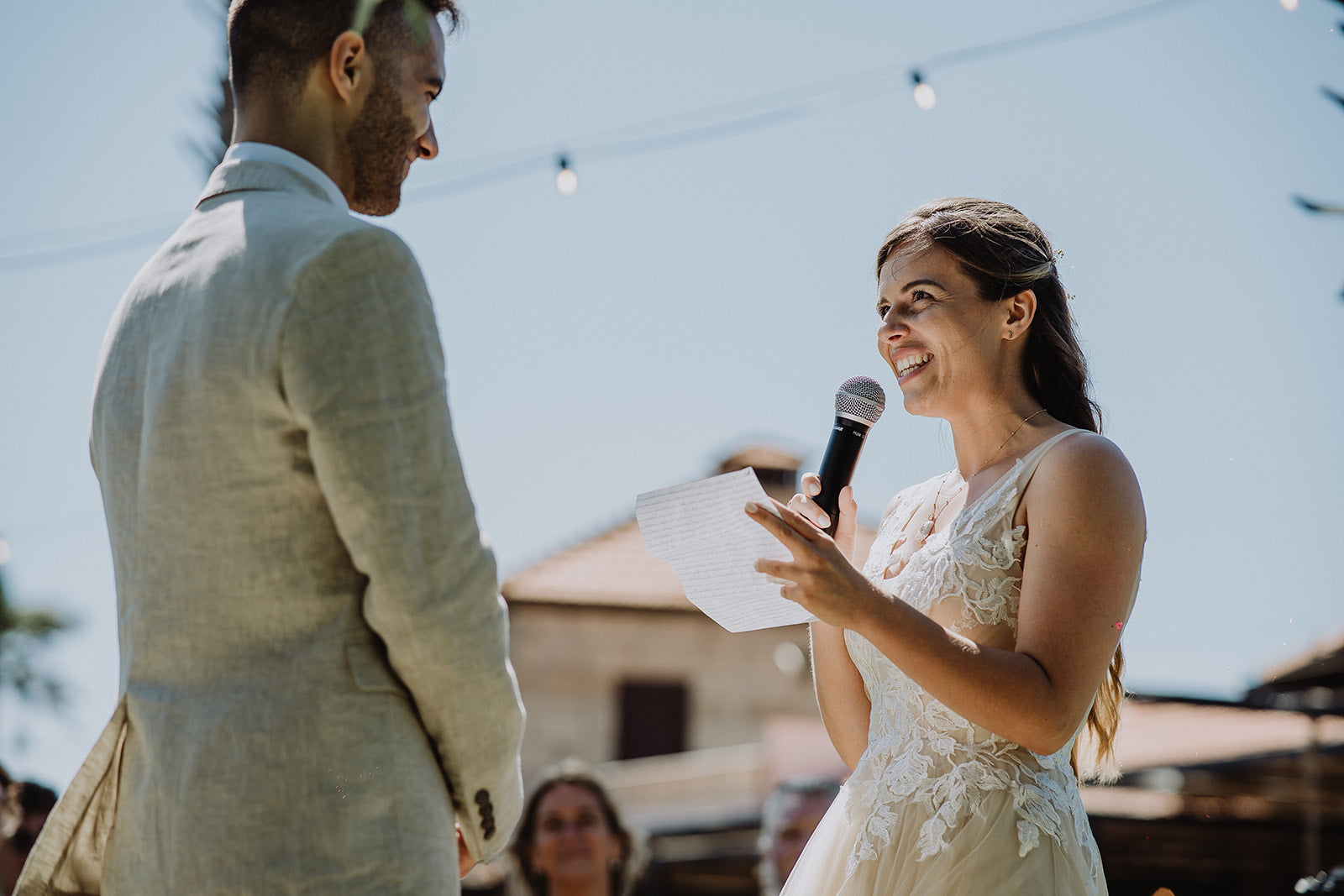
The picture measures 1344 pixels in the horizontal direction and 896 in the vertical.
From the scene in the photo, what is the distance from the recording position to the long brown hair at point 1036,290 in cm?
244

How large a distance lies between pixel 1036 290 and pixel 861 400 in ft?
1.43

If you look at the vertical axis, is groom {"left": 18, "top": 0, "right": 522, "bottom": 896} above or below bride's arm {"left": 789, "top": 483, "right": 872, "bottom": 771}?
above

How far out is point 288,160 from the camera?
6.07ft

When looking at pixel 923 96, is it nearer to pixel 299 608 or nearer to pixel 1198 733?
pixel 299 608

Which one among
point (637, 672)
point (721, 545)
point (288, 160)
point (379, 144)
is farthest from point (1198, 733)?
point (288, 160)

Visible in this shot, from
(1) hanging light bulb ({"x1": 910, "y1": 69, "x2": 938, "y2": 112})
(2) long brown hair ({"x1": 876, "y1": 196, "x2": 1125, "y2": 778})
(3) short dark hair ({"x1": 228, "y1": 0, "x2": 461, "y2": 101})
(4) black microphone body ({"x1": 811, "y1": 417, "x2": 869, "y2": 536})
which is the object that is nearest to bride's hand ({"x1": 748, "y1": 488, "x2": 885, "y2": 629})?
(4) black microphone body ({"x1": 811, "y1": 417, "x2": 869, "y2": 536})

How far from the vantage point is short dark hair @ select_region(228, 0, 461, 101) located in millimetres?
1880

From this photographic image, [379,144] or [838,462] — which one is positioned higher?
[379,144]

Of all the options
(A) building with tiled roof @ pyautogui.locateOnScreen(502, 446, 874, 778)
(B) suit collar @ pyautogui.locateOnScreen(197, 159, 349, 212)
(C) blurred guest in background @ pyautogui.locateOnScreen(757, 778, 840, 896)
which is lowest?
(A) building with tiled roof @ pyautogui.locateOnScreen(502, 446, 874, 778)

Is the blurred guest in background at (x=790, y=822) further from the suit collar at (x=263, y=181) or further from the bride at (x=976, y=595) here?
the suit collar at (x=263, y=181)

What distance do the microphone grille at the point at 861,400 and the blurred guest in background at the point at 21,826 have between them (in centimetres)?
470

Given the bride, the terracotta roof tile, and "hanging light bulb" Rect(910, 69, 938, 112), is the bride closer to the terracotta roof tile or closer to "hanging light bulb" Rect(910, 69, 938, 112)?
"hanging light bulb" Rect(910, 69, 938, 112)

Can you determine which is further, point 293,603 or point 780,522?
point 780,522

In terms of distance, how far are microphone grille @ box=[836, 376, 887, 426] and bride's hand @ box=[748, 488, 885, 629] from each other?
52 centimetres
